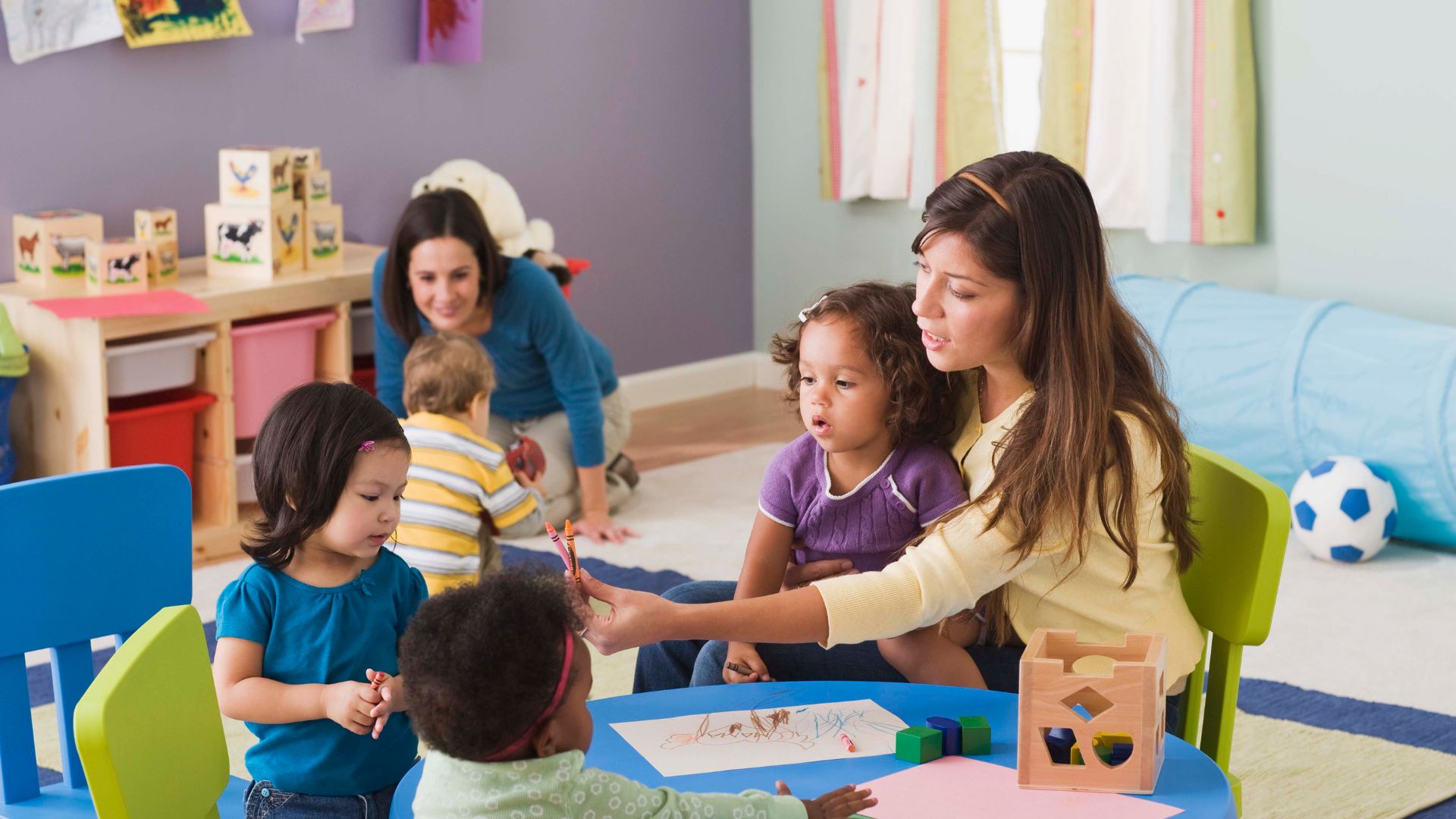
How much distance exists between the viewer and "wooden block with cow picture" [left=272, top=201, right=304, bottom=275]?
3529 millimetres

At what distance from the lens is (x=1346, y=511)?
3.28 m

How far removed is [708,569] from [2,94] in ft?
5.81

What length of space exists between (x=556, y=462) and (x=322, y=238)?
0.72m

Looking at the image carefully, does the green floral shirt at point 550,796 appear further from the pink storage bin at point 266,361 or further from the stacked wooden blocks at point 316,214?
the stacked wooden blocks at point 316,214

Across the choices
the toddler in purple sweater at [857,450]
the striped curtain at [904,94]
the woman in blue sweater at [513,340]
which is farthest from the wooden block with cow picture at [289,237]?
the toddler in purple sweater at [857,450]

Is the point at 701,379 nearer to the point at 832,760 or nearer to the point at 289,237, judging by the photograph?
the point at 289,237

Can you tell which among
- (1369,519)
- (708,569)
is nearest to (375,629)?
(708,569)

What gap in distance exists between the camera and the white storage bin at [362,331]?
12.3 ft

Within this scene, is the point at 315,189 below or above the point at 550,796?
above

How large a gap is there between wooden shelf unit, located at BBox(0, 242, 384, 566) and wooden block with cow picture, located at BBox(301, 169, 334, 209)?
6.5 inches

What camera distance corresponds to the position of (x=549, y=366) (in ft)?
11.7

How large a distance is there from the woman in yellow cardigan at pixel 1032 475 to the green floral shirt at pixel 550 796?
0.96 feet

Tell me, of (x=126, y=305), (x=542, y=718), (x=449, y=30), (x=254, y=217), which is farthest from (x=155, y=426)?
(x=542, y=718)

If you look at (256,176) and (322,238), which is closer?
(256,176)
